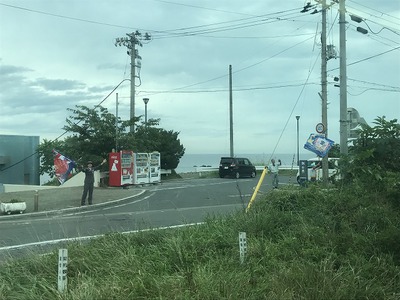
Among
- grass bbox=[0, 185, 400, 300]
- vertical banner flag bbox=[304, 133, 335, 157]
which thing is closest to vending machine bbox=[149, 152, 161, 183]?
vertical banner flag bbox=[304, 133, 335, 157]

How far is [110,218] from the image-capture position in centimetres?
1311

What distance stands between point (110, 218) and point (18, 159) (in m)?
21.1

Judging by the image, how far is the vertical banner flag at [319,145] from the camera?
15.2 m

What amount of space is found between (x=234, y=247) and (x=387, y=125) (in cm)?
388

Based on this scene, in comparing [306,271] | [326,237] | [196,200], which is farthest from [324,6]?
[306,271]

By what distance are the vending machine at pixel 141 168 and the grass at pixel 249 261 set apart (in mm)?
18263

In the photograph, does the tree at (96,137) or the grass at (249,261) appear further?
the tree at (96,137)

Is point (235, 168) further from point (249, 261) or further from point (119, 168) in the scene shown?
point (249, 261)

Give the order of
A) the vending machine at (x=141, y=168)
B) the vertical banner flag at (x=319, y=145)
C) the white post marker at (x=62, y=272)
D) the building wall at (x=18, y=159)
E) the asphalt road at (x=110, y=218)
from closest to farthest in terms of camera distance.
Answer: the white post marker at (x=62, y=272)
the asphalt road at (x=110, y=218)
the vertical banner flag at (x=319, y=145)
the vending machine at (x=141, y=168)
the building wall at (x=18, y=159)

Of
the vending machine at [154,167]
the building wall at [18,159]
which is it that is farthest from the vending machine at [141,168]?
the building wall at [18,159]

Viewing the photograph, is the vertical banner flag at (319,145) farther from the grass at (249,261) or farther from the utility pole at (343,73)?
the grass at (249,261)

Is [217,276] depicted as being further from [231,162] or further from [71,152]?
[231,162]

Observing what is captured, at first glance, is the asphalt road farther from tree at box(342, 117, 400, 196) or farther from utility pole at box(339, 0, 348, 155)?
utility pole at box(339, 0, 348, 155)

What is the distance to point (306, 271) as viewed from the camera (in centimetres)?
481
